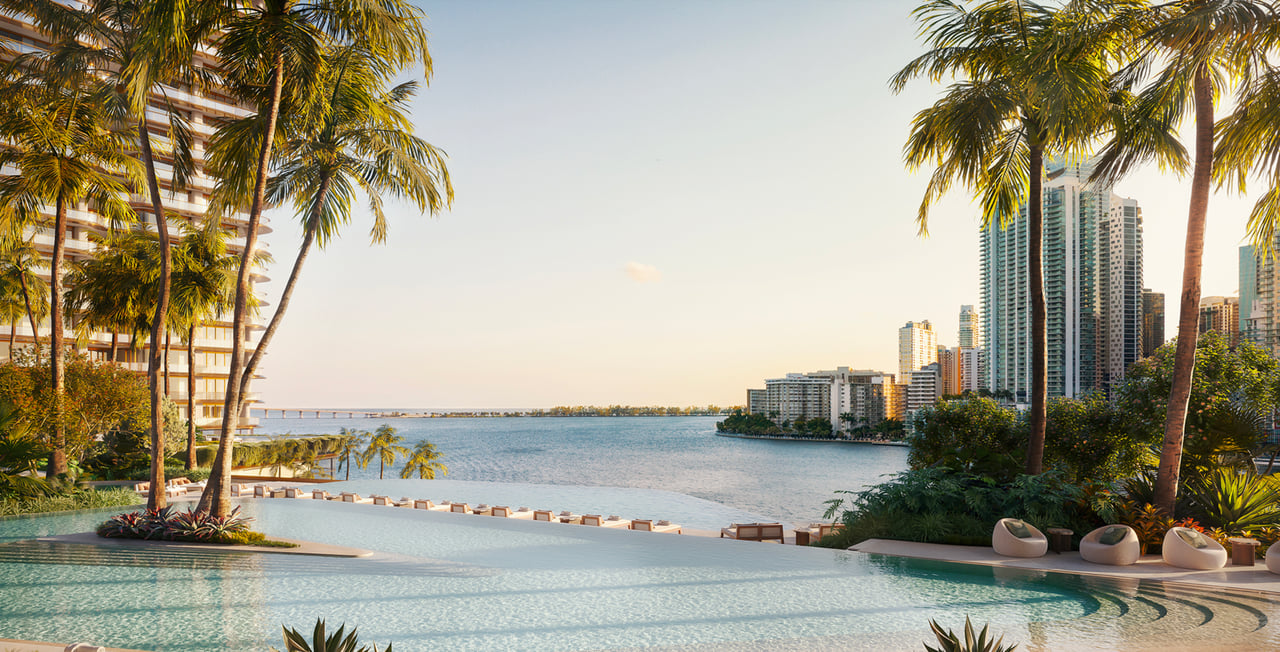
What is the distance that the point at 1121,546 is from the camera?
9156 mm

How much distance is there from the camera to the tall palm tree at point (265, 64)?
1098 centimetres

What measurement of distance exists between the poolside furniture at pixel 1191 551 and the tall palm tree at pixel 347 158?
12192 millimetres

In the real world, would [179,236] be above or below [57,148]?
above

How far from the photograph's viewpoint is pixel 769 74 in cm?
2208

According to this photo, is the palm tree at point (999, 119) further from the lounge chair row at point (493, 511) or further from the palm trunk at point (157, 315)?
the palm trunk at point (157, 315)

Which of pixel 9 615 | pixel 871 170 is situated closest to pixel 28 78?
pixel 9 615

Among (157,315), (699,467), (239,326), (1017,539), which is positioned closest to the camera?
(1017,539)

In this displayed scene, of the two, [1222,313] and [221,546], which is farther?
[1222,313]

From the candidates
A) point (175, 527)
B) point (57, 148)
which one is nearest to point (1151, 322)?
point (175, 527)

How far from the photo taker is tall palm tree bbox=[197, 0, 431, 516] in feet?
36.0

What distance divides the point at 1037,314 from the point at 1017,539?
12.7ft

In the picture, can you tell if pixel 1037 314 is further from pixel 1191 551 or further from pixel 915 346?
pixel 915 346

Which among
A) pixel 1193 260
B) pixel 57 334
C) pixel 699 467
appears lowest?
pixel 699 467

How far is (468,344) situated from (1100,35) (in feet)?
182
